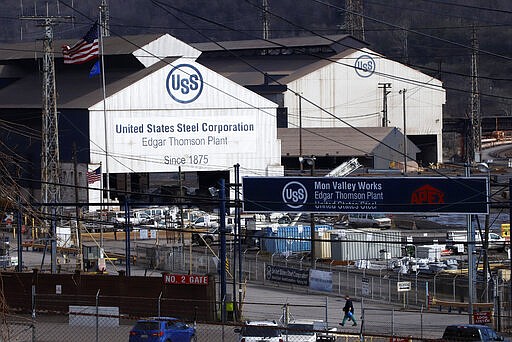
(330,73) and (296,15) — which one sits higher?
(296,15)

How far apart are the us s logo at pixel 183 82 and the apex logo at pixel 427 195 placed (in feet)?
118

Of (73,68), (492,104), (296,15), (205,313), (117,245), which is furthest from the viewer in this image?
(296,15)

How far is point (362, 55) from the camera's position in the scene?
82750 millimetres

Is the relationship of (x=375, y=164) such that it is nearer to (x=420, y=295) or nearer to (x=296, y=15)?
(x=420, y=295)

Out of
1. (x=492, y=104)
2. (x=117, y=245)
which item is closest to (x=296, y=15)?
(x=492, y=104)

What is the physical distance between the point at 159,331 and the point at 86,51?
99.1ft

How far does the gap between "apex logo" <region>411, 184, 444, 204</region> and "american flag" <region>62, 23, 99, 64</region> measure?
90.2 feet

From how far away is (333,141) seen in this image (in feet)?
255

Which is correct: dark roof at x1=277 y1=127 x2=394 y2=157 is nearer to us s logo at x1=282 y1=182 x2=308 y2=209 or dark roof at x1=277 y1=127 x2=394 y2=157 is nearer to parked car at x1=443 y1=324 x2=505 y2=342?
us s logo at x1=282 y1=182 x2=308 y2=209

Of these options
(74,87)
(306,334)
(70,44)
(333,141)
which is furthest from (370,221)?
(306,334)

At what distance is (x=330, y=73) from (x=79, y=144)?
1231 inches

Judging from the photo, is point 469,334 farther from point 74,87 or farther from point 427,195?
point 74,87

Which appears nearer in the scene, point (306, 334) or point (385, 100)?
point (306, 334)

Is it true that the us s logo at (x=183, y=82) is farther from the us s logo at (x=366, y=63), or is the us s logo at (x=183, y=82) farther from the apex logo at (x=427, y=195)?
the apex logo at (x=427, y=195)
